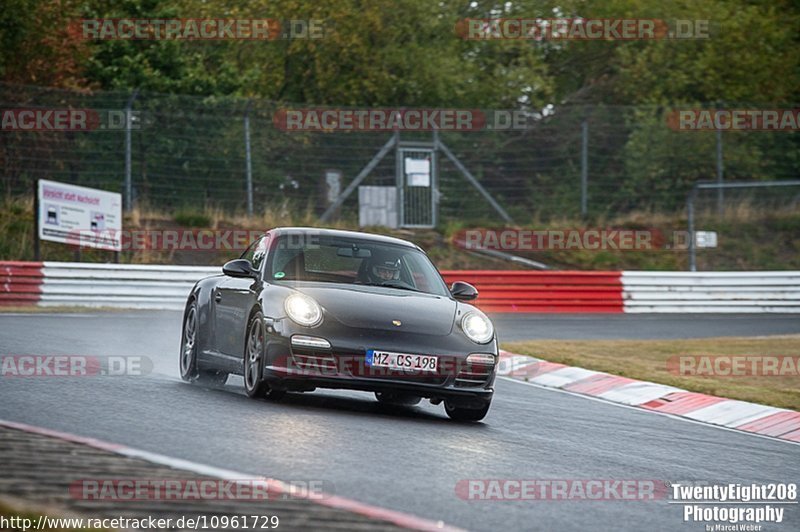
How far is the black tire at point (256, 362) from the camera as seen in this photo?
32.3ft

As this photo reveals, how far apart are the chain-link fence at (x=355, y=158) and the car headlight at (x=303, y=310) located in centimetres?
1690

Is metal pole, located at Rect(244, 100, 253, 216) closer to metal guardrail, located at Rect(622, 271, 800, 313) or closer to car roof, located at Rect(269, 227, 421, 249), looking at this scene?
metal guardrail, located at Rect(622, 271, 800, 313)

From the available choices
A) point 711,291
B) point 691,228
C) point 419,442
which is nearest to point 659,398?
point 419,442

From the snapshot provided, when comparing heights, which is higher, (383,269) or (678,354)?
(383,269)

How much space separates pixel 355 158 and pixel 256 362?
62.4 feet

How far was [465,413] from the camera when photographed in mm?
10320

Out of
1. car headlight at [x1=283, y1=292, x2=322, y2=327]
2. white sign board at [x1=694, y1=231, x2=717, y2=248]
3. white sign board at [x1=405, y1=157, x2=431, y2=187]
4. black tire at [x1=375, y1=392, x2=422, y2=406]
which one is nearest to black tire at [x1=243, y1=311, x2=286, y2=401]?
car headlight at [x1=283, y1=292, x2=322, y2=327]

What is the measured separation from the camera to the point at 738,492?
793cm

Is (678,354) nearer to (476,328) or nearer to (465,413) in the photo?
(465,413)

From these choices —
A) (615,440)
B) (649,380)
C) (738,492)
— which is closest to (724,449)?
(615,440)

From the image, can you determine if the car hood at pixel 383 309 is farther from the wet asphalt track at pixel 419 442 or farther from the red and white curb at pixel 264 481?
the red and white curb at pixel 264 481

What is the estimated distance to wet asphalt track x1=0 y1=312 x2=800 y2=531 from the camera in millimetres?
6707

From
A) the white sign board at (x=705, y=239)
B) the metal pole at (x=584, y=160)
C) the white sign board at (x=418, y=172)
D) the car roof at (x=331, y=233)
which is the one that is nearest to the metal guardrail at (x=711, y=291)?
the white sign board at (x=705, y=239)

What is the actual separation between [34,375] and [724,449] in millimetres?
5285
